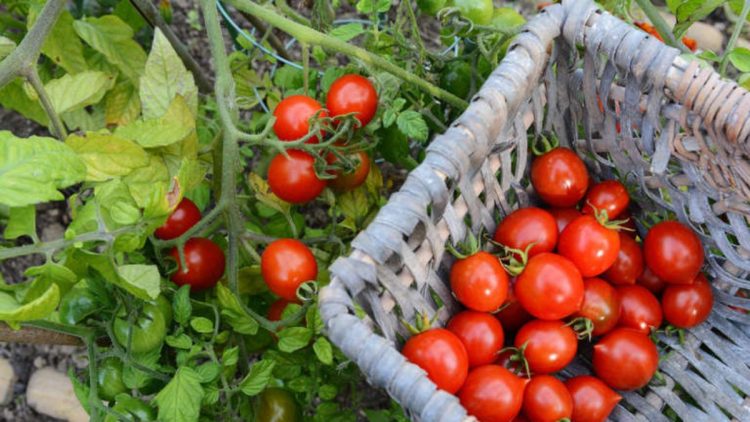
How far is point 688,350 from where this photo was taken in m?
1.18

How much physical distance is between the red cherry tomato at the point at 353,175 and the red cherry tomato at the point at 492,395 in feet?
1.20

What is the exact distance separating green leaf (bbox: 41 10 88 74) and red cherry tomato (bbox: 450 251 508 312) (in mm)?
Answer: 808

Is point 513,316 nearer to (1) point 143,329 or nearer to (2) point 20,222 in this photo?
(1) point 143,329

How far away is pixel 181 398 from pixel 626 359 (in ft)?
2.06

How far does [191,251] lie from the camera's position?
1133 millimetres

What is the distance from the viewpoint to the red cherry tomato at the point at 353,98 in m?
1.11

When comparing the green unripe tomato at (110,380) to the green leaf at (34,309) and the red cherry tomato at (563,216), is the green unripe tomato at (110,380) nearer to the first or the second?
the green leaf at (34,309)

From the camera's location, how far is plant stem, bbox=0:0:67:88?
39.7 inches

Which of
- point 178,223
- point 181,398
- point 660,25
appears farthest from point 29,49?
point 660,25

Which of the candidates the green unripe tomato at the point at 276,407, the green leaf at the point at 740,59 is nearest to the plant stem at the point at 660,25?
the green leaf at the point at 740,59

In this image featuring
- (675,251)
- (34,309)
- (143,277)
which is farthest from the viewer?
(675,251)

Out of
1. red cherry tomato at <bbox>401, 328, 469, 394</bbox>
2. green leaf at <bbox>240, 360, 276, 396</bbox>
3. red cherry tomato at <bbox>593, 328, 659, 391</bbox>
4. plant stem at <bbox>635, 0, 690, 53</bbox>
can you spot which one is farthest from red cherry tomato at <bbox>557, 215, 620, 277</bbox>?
green leaf at <bbox>240, 360, 276, 396</bbox>

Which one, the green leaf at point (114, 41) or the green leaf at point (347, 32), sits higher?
the green leaf at point (347, 32)

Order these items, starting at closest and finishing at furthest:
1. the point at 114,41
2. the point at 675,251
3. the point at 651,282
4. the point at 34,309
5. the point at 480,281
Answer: the point at 34,309 → the point at 480,281 → the point at 675,251 → the point at 651,282 → the point at 114,41
